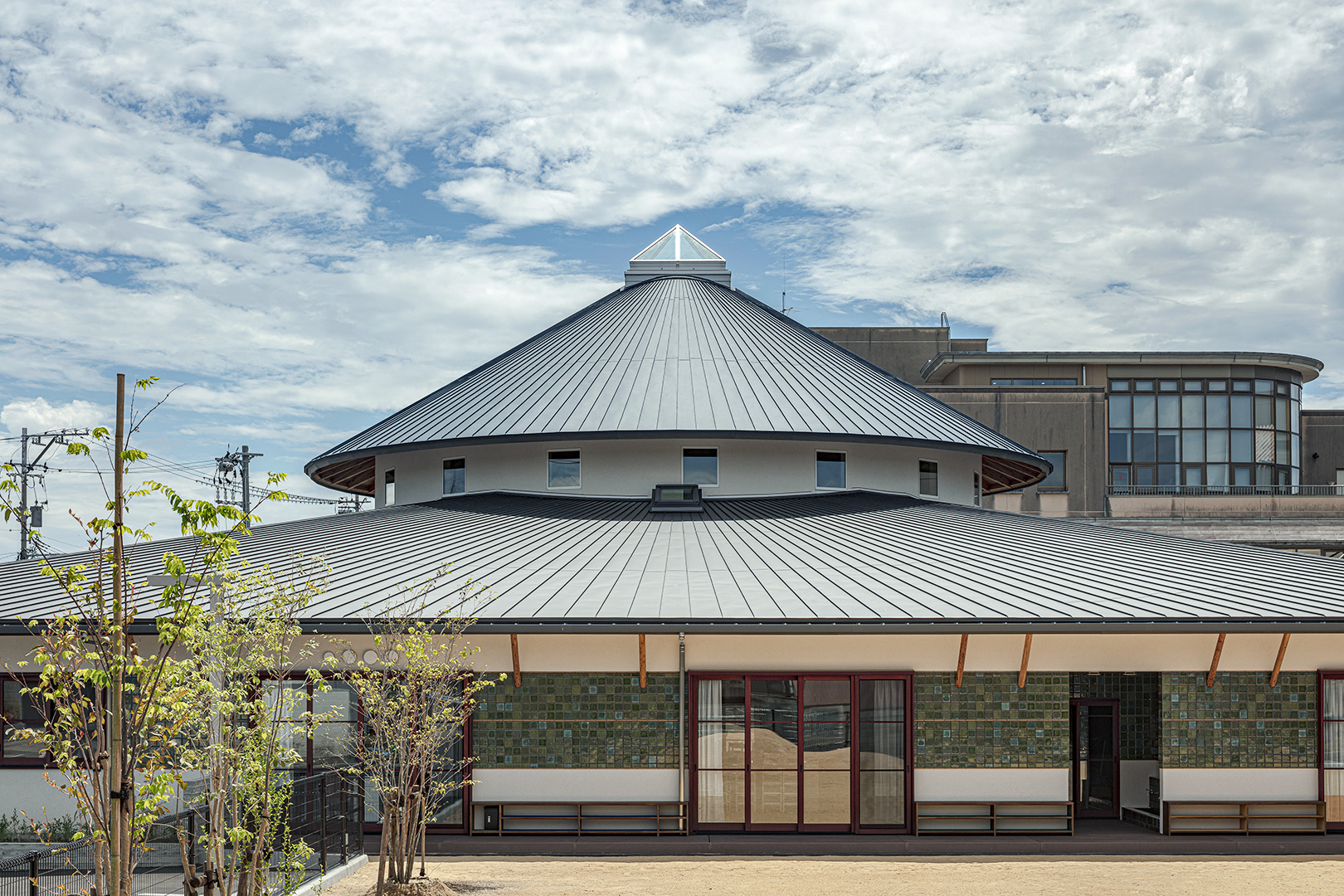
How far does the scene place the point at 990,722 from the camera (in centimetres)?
1620

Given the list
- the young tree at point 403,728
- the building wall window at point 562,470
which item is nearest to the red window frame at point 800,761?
the young tree at point 403,728

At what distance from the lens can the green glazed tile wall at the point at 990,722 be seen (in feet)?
53.0

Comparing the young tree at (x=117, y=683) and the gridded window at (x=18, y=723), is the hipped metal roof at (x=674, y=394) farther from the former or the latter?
the young tree at (x=117, y=683)

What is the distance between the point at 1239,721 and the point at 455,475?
638 inches

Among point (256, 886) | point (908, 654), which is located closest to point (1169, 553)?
point (908, 654)

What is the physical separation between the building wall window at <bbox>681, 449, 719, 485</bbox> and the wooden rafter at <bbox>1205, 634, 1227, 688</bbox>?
1039cm

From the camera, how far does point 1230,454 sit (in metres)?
48.5

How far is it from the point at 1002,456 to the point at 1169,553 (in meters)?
5.46

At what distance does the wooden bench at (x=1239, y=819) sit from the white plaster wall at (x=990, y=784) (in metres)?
1.77

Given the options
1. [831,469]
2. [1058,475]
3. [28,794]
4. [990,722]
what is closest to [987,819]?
[990,722]

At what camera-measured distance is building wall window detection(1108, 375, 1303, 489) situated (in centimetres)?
4828

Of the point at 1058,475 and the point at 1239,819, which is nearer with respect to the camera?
the point at 1239,819

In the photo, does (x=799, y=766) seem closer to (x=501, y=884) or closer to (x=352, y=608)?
(x=501, y=884)

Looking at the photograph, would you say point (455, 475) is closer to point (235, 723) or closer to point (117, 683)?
point (235, 723)
